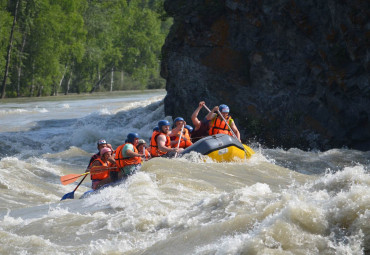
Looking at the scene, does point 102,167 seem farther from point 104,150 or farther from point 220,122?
point 220,122

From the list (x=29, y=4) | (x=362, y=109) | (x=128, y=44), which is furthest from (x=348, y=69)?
(x=128, y=44)

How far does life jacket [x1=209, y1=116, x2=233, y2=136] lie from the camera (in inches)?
482

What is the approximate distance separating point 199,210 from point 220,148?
443 centimetres

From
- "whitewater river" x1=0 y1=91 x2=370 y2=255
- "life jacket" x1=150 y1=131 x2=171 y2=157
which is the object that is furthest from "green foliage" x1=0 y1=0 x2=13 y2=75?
"life jacket" x1=150 y1=131 x2=171 y2=157

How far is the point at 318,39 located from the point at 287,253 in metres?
10.3

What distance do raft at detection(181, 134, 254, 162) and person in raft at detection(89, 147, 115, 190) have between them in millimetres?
1354

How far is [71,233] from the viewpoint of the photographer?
6480mm

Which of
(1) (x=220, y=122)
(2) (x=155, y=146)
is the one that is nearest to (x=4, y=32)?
(1) (x=220, y=122)

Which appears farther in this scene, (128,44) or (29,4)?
(128,44)

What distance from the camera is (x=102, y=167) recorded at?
9961mm

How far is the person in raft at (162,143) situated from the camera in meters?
10.8

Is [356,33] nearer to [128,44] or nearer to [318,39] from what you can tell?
[318,39]

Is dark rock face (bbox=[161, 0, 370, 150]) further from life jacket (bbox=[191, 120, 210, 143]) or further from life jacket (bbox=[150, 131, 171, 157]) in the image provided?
life jacket (bbox=[150, 131, 171, 157])

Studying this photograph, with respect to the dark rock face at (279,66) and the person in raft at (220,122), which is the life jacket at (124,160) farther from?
the dark rock face at (279,66)
